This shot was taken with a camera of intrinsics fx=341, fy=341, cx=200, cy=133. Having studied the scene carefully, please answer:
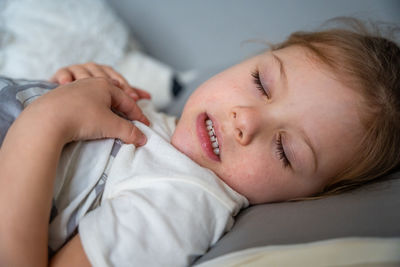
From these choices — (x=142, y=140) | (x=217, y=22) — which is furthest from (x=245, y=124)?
(x=217, y=22)

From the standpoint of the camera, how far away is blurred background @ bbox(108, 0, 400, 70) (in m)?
1.76

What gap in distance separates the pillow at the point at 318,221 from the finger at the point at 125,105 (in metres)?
0.35

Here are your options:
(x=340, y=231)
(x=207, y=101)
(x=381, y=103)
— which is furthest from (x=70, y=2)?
(x=340, y=231)

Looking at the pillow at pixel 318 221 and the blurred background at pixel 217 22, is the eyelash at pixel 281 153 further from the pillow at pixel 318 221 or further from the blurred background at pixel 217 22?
the blurred background at pixel 217 22

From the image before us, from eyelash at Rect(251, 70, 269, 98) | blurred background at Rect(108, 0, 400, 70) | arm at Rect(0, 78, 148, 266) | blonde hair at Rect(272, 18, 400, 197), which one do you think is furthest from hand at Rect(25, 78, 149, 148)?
blurred background at Rect(108, 0, 400, 70)

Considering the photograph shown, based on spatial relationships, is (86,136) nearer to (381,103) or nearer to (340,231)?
(340,231)

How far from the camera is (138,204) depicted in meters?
0.66

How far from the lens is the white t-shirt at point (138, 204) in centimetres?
63

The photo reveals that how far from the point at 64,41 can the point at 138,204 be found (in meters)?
0.95

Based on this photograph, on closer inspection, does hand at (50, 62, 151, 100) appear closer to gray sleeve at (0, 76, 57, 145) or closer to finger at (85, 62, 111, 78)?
finger at (85, 62, 111, 78)

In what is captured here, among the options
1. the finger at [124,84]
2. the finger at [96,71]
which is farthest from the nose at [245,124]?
the finger at [96,71]

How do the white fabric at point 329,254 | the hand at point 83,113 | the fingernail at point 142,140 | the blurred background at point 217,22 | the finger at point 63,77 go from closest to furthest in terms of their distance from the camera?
the white fabric at point 329,254, the hand at point 83,113, the fingernail at point 142,140, the finger at point 63,77, the blurred background at point 217,22

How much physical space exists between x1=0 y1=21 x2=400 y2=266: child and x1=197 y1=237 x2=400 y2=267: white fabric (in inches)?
5.9

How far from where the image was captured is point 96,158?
0.75 metres
